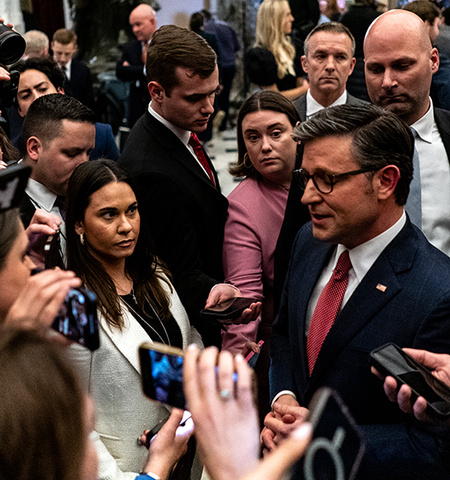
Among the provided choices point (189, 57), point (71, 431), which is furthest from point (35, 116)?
point (71, 431)

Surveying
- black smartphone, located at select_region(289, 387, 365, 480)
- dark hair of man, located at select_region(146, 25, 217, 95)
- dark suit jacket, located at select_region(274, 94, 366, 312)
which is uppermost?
dark hair of man, located at select_region(146, 25, 217, 95)

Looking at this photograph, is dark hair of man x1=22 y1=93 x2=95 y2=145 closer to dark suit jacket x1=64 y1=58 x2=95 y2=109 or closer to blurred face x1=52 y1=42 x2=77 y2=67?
dark suit jacket x1=64 y1=58 x2=95 y2=109

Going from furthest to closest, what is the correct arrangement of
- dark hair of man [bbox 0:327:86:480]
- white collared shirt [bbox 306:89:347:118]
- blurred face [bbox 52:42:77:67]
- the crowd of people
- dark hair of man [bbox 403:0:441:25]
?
blurred face [bbox 52:42:77:67] < dark hair of man [bbox 403:0:441:25] < white collared shirt [bbox 306:89:347:118] < the crowd of people < dark hair of man [bbox 0:327:86:480]

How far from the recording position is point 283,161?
2.92m

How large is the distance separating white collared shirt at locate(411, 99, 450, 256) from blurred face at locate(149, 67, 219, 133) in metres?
0.89

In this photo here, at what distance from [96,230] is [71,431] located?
1329 mm

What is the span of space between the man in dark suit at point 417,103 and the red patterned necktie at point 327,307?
71 cm

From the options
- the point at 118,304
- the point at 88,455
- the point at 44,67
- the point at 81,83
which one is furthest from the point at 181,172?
the point at 81,83

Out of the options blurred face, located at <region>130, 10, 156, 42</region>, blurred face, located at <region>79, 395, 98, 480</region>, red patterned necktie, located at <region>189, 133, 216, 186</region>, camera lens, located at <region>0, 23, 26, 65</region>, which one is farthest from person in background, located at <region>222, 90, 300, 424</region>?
blurred face, located at <region>130, 10, 156, 42</region>

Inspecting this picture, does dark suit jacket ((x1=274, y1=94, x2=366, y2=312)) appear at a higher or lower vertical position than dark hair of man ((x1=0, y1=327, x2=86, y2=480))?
lower

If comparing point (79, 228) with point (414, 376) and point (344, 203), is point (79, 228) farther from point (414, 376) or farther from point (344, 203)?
point (414, 376)

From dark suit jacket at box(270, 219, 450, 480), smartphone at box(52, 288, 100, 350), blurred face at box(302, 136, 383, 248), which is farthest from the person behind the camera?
blurred face at box(302, 136, 383, 248)

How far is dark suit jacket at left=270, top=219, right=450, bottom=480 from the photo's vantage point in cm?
176

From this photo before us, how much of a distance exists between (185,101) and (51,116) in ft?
1.89
